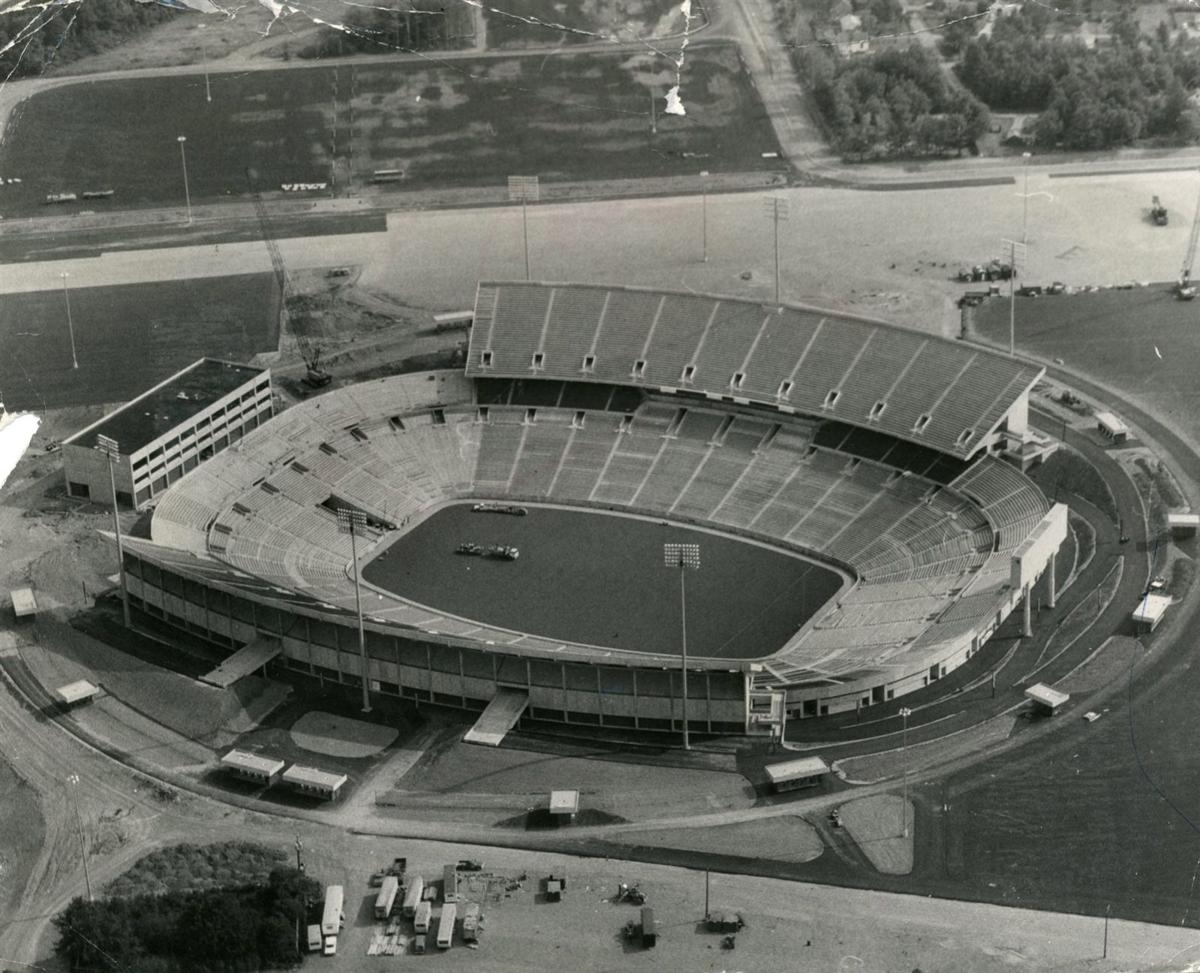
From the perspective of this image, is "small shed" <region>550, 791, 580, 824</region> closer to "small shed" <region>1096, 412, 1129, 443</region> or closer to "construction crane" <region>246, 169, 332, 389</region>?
"small shed" <region>1096, 412, 1129, 443</region>

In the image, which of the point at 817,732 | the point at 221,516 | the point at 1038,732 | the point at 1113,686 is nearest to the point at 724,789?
the point at 817,732

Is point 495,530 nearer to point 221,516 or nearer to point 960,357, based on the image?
point 221,516

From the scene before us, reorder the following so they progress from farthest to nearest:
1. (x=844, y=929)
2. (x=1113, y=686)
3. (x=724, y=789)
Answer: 1. (x=1113, y=686)
2. (x=724, y=789)
3. (x=844, y=929)

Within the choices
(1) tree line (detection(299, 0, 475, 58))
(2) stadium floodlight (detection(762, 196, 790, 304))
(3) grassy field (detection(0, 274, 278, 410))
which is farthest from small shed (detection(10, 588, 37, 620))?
(1) tree line (detection(299, 0, 475, 58))

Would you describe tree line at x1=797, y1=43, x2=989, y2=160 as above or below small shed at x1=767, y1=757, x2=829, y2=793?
above

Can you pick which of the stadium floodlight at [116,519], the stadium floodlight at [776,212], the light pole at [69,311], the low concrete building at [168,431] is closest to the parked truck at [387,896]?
the stadium floodlight at [116,519]

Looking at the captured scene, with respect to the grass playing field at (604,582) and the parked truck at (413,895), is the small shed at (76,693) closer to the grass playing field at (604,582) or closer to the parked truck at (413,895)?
the grass playing field at (604,582)
